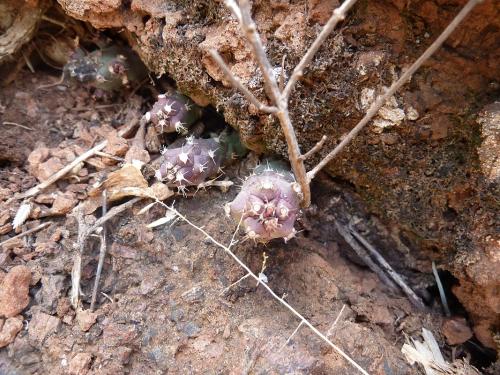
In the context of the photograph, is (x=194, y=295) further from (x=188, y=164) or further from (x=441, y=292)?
(x=441, y=292)

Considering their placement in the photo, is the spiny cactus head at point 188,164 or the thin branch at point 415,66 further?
the spiny cactus head at point 188,164

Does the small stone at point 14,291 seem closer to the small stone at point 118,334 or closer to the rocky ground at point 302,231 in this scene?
the rocky ground at point 302,231

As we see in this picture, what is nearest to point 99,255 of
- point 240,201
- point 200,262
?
point 200,262

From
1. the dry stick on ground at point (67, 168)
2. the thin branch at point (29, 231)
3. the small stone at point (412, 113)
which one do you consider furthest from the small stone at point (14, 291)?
the small stone at point (412, 113)

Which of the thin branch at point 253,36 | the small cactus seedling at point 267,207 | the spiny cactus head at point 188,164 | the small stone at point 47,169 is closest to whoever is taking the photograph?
the thin branch at point 253,36

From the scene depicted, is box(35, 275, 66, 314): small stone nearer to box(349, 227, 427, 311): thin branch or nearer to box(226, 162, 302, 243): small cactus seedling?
box(226, 162, 302, 243): small cactus seedling

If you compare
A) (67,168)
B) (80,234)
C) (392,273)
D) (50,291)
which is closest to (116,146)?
(67,168)
